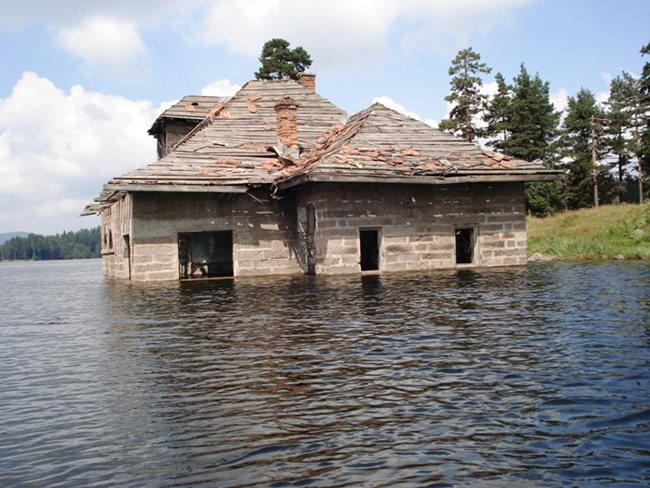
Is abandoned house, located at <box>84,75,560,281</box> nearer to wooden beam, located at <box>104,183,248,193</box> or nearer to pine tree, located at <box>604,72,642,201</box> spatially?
wooden beam, located at <box>104,183,248,193</box>

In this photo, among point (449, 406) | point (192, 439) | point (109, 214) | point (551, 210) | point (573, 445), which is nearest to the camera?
point (573, 445)

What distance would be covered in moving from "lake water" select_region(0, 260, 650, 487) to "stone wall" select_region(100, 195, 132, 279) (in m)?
11.6

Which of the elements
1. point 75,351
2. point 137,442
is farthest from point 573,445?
point 75,351

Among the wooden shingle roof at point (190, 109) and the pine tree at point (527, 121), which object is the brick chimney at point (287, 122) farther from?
Answer: the pine tree at point (527, 121)

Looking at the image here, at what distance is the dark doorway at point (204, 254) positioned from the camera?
2447 centimetres

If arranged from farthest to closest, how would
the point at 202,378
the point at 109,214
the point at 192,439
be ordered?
the point at 109,214
the point at 202,378
the point at 192,439

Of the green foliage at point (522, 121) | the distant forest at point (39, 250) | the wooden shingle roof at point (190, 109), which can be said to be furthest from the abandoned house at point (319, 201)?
the distant forest at point (39, 250)

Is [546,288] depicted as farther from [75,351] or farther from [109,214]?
[109,214]

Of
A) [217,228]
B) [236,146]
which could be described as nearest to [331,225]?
→ [217,228]

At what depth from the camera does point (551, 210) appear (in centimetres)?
4519

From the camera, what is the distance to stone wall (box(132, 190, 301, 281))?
21031 millimetres

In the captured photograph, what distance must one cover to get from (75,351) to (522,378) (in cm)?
578

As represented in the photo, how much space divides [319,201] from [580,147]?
45698mm

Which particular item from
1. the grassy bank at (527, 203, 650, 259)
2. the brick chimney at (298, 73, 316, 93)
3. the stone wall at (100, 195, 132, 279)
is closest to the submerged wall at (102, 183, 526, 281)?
the stone wall at (100, 195, 132, 279)
